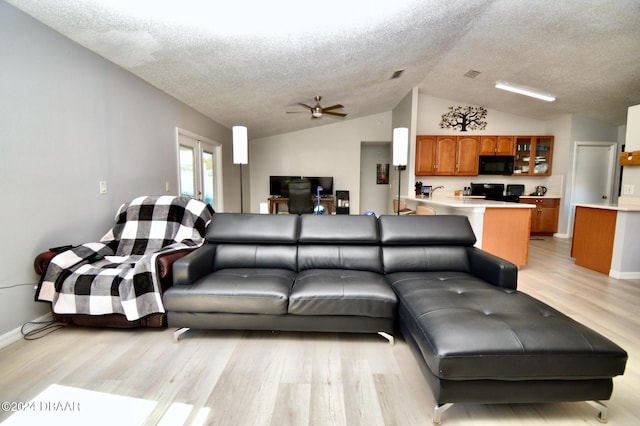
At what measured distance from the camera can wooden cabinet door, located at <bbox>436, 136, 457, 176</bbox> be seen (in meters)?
5.77

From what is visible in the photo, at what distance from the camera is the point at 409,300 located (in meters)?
1.62

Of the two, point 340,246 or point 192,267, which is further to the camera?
point 340,246

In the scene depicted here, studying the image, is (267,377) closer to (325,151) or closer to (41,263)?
(41,263)

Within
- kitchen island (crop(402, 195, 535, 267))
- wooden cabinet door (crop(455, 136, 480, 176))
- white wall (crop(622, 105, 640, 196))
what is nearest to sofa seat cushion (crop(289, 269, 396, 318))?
kitchen island (crop(402, 195, 535, 267))

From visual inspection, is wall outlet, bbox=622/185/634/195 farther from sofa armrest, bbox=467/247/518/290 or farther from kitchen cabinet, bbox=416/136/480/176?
sofa armrest, bbox=467/247/518/290

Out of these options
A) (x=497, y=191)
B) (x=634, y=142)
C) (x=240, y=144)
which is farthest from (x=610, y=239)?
(x=240, y=144)

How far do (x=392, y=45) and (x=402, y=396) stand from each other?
359cm

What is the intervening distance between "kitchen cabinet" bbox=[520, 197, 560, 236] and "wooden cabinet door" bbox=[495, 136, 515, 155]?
1.11 m

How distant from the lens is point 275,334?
6.42 ft

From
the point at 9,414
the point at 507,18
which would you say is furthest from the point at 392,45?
the point at 9,414

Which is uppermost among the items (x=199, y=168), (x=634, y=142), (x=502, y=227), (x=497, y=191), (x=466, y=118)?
(x=466, y=118)

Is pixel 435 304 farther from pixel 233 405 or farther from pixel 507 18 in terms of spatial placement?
pixel 507 18

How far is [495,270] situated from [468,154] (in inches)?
185

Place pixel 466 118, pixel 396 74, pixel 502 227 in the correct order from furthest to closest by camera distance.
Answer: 1. pixel 466 118
2. pixel 396 74
3. pixel 502 227
